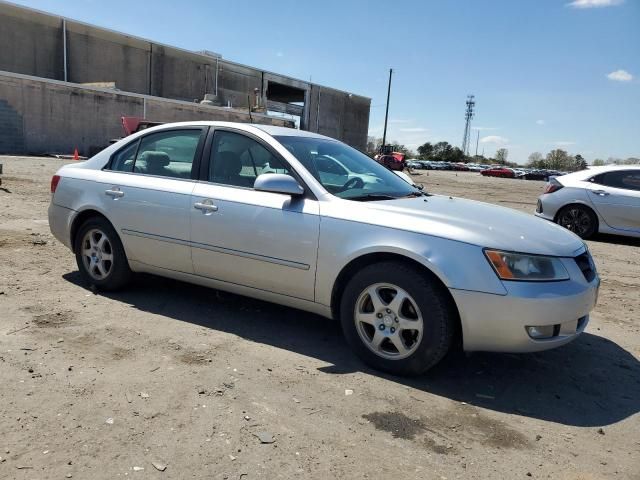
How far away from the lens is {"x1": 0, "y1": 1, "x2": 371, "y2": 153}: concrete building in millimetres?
30438

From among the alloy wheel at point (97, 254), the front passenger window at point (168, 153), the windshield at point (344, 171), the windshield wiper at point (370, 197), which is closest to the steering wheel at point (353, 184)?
the windshield at point (344, 171)

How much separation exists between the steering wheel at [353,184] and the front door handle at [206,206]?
101 cm

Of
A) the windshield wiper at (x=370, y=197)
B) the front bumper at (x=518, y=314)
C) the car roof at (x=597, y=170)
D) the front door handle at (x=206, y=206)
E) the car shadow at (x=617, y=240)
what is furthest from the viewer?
the car shadow at (x=617, y=240)

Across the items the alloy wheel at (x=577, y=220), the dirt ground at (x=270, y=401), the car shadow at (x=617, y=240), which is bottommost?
the dirt ground at (x=270, y=401)

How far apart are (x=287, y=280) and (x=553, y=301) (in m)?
1.77

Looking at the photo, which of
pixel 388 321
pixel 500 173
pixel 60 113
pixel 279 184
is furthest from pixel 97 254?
pixel 500 173

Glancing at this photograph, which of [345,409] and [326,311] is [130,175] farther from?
[345,409]

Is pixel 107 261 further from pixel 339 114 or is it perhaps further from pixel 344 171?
pixel 339 114

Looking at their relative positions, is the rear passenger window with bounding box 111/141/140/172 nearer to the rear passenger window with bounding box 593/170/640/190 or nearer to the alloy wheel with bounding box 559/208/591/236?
the alloy wheel with bounding box 559/208/591/236

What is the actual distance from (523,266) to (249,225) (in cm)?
193

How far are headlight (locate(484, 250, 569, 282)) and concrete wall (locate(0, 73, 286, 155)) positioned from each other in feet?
95.1

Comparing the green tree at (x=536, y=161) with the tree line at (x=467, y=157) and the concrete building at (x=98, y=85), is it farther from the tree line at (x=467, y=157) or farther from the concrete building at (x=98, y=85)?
the concrete building at (x=98, y=85)

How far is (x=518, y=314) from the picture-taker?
3252mm

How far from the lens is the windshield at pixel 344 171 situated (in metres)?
4.08
